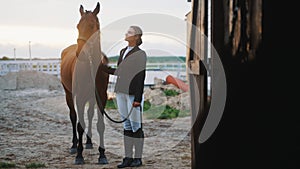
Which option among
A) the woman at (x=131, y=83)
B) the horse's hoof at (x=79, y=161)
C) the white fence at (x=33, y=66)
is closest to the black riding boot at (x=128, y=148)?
the woman at (x=131, y=83)

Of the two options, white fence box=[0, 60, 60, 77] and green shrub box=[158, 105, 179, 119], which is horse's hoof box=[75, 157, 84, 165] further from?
white fence box=[0, 60, 60, 77]

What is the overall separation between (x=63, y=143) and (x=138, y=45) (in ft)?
10.0

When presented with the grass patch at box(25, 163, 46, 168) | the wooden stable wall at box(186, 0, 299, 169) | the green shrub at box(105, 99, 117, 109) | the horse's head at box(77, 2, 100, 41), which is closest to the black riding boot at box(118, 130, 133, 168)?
the grass patch at box(25, 163, 46, 168)

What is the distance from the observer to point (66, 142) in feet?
27.4

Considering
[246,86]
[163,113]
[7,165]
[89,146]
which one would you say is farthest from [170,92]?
[246,86]

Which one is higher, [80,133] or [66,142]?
[80,133]

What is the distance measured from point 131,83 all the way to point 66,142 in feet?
9.35

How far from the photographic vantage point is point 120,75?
6.08 metres

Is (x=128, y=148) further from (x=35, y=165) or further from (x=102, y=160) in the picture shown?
(x=35, y=165)

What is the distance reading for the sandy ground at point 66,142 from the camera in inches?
265

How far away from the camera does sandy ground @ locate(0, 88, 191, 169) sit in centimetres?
673

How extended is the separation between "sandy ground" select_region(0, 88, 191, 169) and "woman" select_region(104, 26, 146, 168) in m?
0.53

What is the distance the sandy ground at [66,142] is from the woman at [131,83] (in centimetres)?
53

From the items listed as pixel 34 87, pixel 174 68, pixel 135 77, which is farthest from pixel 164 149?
pixel 34 87
